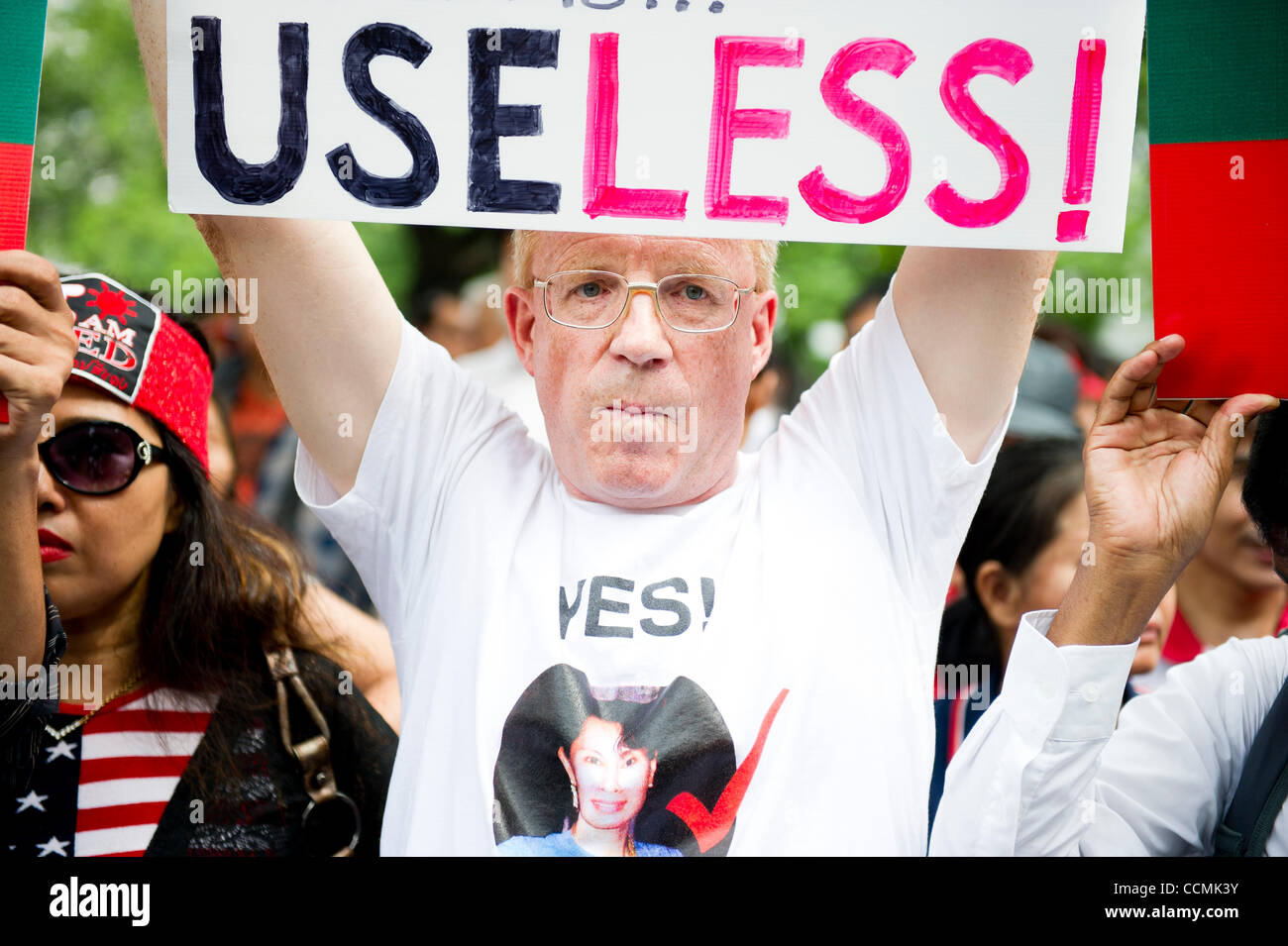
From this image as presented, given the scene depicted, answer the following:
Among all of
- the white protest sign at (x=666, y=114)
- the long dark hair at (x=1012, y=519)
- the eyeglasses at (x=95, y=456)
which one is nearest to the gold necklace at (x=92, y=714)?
the eyeglasses at (x=95, y=456)

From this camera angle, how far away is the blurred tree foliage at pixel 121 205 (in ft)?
19.0

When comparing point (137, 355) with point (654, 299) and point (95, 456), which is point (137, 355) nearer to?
point (95, 456)

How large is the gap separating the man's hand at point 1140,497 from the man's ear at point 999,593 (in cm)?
84

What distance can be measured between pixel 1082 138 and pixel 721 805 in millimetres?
1194

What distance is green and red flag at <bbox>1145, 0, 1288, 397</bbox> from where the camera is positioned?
2080 millimetres

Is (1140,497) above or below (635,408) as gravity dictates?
below

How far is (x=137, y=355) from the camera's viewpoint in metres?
2.23

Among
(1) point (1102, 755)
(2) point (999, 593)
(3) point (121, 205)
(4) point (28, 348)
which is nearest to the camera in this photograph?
(4) point (28, 348)

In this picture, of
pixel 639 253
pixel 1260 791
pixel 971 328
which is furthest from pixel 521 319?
pixel 1260 791

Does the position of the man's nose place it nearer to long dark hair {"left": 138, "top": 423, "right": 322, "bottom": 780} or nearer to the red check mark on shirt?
the red check mark on shirt

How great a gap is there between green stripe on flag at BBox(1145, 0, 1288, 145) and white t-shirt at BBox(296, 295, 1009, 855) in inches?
22.5

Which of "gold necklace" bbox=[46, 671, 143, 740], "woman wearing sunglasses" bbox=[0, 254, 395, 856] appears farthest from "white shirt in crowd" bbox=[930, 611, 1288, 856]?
"gold necklace" bbox=[46, 671, 143, 740]
